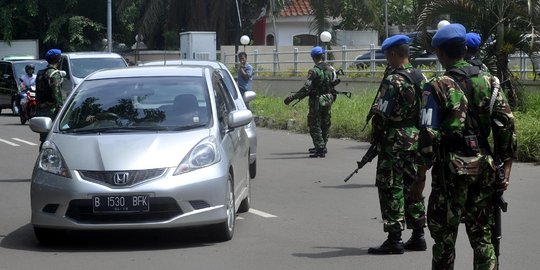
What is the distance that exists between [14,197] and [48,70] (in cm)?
233

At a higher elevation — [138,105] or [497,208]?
[138,105]

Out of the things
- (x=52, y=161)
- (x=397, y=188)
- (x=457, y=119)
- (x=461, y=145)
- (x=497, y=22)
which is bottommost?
(x=397, y=188)

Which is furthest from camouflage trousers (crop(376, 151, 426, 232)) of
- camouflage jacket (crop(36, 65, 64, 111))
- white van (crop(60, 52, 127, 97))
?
white van (crop(60, 52, 127, 97))

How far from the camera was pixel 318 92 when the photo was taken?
15883mm

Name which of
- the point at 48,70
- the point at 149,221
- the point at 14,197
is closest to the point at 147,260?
the point at 149,221

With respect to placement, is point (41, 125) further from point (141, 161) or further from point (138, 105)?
point (141, 161)

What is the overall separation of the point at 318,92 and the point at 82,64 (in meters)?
9.94

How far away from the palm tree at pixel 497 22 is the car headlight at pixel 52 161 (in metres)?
9.81

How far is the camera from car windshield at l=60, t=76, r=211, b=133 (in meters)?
9.16

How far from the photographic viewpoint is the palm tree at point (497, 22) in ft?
55.3

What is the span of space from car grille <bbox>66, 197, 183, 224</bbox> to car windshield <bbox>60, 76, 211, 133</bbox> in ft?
3.15

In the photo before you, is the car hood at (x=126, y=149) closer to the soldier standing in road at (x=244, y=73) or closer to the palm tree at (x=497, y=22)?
the palm tree at (x=497, y=22)

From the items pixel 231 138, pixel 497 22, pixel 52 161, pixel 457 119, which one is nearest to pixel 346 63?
pixel 497 22

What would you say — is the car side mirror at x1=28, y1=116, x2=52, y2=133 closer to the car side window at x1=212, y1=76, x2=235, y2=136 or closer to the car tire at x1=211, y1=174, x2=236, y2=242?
the car side window at x1=212, y1=76, x2=235, y2=136
